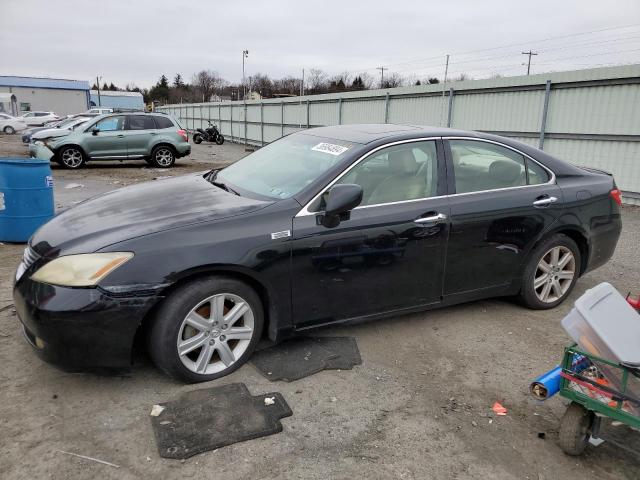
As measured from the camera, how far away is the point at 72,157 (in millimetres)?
14992

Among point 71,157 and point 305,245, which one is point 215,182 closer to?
point 305,245

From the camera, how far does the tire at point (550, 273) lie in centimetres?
436

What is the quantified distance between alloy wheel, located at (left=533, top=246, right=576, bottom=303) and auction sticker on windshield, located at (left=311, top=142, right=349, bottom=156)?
6.67ft

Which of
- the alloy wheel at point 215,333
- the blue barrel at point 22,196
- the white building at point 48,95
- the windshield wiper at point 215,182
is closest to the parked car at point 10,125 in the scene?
the white building at point 48,95

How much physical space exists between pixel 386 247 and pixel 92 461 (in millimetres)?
2186

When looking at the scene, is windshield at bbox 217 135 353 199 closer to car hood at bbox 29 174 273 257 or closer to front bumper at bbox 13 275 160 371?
car hood at bbox 29 174 273 257

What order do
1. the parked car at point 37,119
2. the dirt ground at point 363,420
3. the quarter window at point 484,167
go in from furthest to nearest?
1. the parked car at point 37,119
2. the quarter window at point 484,167
3. the dirt ground at point 363,420

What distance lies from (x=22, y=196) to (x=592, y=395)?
245 inches

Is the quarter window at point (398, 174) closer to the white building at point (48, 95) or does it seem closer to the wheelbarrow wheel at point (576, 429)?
the wheelbarrow wheel at point (576, 429)

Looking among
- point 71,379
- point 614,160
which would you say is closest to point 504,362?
point 71,379

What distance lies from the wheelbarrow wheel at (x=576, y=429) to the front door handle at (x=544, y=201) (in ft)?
6.61

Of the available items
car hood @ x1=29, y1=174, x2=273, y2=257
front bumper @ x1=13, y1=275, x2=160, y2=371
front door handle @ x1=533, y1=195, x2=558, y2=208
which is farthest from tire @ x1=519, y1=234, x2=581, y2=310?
front bumper @ x1=13, y1=275, x2=160, y2=371

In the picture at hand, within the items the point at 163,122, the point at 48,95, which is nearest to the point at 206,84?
the point at 48,95

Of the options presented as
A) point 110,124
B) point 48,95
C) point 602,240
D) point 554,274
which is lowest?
point 554,274
